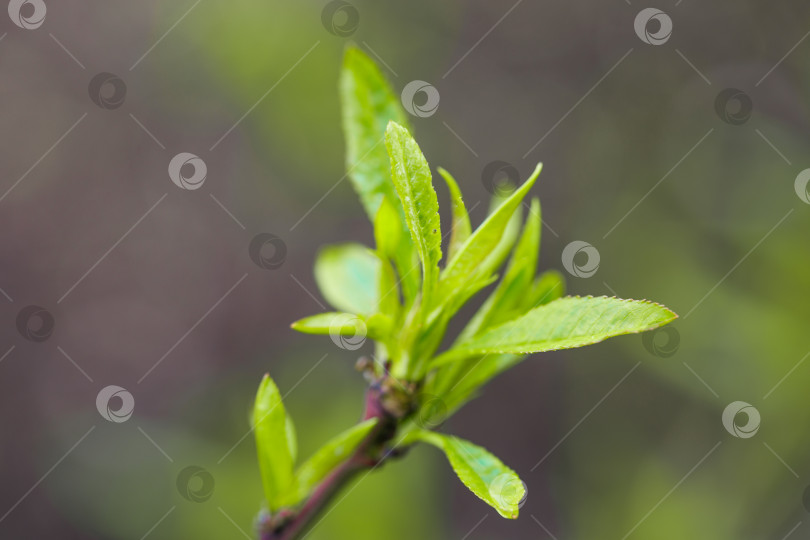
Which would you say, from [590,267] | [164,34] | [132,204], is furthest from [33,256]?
[590,267]

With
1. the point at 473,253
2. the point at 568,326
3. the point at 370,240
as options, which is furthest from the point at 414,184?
the point at 370,240

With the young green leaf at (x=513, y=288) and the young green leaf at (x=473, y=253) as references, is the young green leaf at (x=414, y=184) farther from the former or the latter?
the young green leaf at (x=513, y=288)

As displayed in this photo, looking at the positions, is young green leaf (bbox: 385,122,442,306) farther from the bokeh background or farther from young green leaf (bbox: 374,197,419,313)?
the bokeh background

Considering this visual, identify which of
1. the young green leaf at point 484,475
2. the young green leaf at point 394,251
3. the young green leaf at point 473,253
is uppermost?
the young green leaf at point 473,253

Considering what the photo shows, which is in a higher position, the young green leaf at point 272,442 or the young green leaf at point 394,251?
the young green leaf at point 394,251

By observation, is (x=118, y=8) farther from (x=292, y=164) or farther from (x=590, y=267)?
(x=590, y=267)

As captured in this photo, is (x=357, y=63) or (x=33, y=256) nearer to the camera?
(x=357, y=63)

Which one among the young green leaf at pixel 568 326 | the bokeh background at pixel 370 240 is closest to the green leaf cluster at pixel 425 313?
the young green leaf at pixel 568 326
